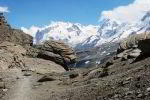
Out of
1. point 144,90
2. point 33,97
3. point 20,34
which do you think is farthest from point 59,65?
point 144,90

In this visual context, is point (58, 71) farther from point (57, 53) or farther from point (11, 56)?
point (11, 56)

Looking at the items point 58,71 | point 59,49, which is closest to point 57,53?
point 59,49

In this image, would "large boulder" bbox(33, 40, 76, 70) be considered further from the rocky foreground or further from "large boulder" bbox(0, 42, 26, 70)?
"large boulder" bbox(0, 42, 26, 70)

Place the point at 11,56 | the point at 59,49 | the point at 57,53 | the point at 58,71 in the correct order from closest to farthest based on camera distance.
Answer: the point at 11,56, the point at 58,71, the point at 57,53, the point at 59,49

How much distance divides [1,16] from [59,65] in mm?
25644

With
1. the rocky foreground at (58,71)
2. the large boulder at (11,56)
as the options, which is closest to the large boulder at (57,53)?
the rocky foreground at (58,71)

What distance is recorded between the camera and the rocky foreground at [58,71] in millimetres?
26516

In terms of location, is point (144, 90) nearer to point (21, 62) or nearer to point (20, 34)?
point (21, 62)

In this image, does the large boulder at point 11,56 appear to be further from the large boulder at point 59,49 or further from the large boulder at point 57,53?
the large boulder at point 59,49

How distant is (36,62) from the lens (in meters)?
79.9

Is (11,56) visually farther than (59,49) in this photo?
No

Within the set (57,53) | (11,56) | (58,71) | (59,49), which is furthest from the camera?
(59,49)

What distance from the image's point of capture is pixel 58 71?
3228 inches

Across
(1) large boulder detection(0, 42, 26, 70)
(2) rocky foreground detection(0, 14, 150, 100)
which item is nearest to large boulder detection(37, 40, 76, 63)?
(2) rocky foreground detection(0, 14, 150, 100)
